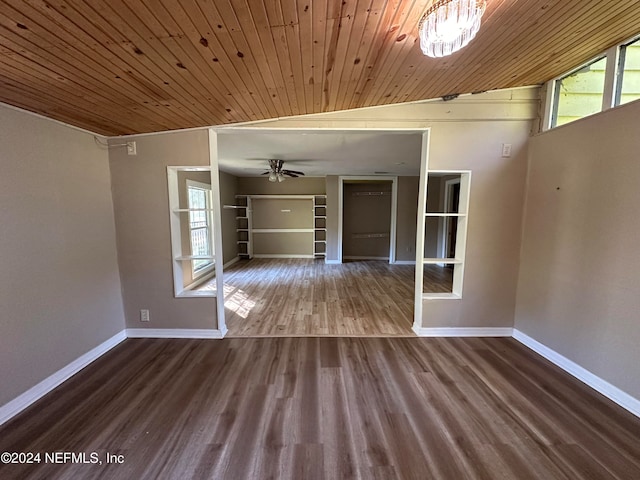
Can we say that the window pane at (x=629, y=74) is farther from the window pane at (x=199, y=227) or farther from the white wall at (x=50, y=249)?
the window pane at (x=199, y=227)

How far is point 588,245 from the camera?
2.18 meters

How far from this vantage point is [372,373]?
235 cm

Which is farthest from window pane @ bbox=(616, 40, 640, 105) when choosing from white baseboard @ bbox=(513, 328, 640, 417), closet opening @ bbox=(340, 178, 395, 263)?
closet opening @ bbox=(340, 178, 395, 263)

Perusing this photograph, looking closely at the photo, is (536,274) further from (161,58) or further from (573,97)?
(161,58)

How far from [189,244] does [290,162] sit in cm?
253

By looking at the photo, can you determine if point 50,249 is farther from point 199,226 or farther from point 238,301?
point 199,226

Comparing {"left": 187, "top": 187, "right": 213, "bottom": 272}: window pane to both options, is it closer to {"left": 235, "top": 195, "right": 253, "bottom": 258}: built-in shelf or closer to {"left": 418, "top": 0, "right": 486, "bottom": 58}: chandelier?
{"left": 235, "top": 195, "right": 253, "bottom": 258}: built-in shelf

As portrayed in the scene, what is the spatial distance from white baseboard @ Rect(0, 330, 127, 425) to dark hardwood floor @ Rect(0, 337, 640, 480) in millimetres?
71

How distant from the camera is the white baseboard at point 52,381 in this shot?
1.85 m

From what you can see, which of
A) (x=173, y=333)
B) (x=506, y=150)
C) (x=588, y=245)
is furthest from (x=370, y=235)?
(x=173, y=333)

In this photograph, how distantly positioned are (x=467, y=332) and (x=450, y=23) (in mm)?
2954

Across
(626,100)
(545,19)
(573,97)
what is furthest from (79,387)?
(573,97)

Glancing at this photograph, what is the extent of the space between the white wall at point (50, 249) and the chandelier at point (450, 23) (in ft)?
9.37

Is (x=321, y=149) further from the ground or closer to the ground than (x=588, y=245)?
further from the ground
